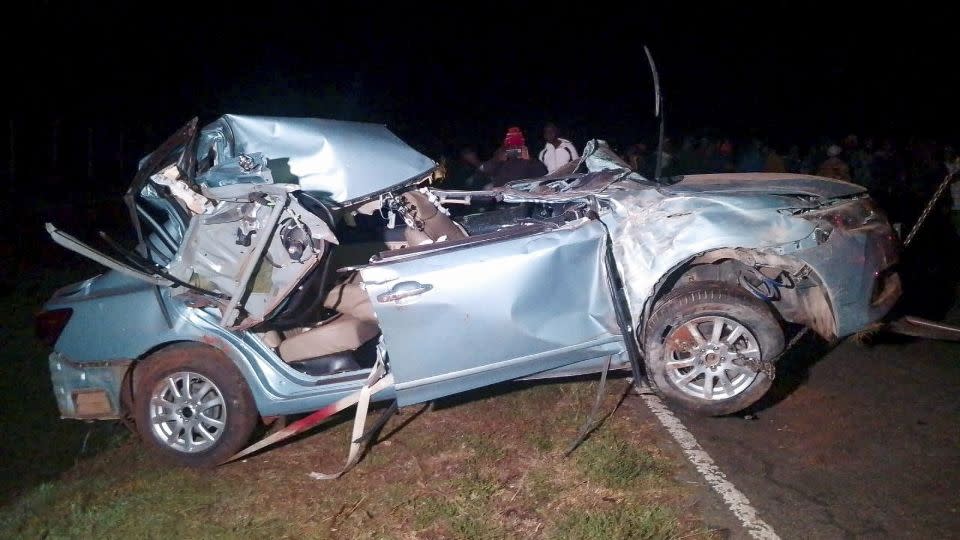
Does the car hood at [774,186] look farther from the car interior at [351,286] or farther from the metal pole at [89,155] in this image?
the metal pole at [89,155]

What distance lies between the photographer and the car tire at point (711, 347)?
5.07 meters

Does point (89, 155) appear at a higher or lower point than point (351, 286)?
lower

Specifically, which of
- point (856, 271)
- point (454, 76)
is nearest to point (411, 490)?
point (856, 271)

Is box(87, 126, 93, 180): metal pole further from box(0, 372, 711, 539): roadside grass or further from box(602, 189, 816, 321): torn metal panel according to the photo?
box(602, 189, 816, 321): torn metal panel

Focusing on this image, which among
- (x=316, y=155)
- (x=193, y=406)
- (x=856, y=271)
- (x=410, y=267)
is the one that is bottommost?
(x=193, y=406)

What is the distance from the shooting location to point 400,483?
15.7 feet

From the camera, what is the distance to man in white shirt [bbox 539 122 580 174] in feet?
33.7

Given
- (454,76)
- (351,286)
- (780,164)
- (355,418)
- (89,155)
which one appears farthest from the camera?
(454,76)

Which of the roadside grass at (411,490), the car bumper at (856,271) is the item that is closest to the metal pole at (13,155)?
the roadside grass at (411,490)

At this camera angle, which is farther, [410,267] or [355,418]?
[355,418]

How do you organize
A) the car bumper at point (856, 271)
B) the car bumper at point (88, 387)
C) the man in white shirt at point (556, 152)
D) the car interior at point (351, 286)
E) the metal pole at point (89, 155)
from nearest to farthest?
the car interior at point (351, 286) < the car bumper at point (856, 271) < the car bumper at point (88, 387) < the man in white shirt at point (556, 152) < the metal pole at point (89, 155)

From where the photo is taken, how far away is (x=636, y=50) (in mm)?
40688

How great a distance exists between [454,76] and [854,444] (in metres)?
33.0

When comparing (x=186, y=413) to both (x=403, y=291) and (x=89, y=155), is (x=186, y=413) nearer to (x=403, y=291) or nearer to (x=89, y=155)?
(x=403, y=291)
